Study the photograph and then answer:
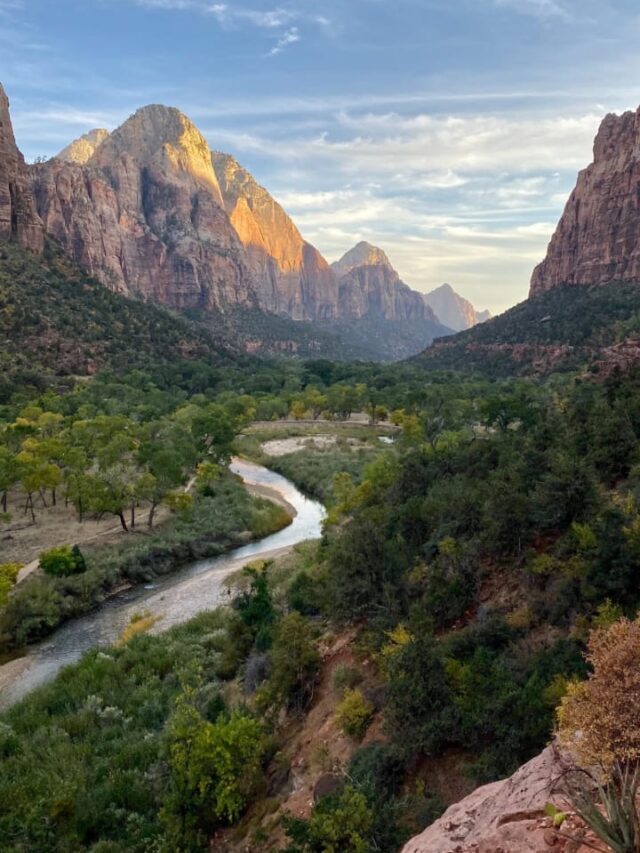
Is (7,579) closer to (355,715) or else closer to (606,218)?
(355,715)

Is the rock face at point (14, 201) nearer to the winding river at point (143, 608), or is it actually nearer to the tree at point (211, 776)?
the winding river at point (143, 608)

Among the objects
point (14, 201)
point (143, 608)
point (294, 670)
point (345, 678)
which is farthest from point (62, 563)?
point (14, 201)

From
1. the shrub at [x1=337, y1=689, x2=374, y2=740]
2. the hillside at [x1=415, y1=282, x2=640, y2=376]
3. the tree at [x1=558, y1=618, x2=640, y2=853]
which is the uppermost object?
the hillside at [x1=415, y1=282, x2=640, y2=376]

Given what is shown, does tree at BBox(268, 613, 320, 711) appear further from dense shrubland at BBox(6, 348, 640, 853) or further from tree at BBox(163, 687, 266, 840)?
tree at BBox(163, 687, 266, 840)

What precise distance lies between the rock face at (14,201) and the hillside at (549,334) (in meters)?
81.5

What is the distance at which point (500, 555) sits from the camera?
16469 millimetres

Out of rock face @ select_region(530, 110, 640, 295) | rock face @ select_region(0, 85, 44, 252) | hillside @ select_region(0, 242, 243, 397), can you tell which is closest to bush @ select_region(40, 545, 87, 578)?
hillside @ select_region(0, 242, 243, 397)

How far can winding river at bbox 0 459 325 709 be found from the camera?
20797 millimetres

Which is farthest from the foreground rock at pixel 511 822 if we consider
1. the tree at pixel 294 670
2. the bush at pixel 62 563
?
the bush at pixel 62 563

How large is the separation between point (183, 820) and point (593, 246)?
13487cm

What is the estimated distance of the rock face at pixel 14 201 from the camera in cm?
9400

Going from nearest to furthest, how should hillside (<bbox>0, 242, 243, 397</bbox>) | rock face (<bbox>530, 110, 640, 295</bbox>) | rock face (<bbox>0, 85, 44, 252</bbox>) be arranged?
hillside (<bbox>0, 242, 243, 397</bbox>) < rock face (<bbox>0, 85, 44, 252</bbox>) < rock face (<bbox>530, 110, 640, 295</bbox>)

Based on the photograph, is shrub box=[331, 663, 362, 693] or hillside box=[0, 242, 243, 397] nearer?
shrub box=[331, 663, 362, 693]

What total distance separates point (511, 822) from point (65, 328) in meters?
85.6
